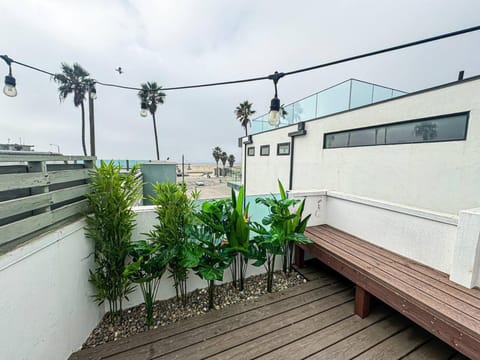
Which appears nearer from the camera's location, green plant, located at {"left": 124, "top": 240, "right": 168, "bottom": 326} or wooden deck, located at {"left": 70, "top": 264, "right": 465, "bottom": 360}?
wooden deck, located at {"left": 70, "top": 264, "right": 465, "bottom": 360}

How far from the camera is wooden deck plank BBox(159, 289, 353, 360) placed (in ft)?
5.24

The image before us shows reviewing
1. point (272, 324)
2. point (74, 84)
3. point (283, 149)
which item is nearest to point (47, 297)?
point (272, 324)

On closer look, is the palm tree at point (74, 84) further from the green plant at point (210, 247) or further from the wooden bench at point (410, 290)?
the wooden bench at point (410, 290)

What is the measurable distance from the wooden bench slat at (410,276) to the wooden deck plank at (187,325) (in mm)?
609

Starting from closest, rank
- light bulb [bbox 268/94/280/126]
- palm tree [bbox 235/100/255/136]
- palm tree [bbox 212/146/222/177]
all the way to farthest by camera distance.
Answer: light bulb [bbox 268/94/280/126], palm tree [bbox 235/100/255/136], palm tree [bbox 212/146/222/177]

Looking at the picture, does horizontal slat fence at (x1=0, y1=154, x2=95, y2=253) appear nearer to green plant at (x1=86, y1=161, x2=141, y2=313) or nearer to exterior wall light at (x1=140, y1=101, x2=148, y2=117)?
green plant at (x1=86, y1=161, x2=141, y2=313)

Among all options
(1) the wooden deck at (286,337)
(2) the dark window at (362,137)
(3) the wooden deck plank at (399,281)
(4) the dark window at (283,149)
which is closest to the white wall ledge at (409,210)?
(3) the wooden deck plank at (399,281)

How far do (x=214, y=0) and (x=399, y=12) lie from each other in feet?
11.0

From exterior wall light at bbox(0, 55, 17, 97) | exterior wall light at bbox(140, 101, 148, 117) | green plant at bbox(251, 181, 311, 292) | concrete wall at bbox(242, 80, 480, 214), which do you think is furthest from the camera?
exterior wall light at bbox(140, 101, 148, 117)

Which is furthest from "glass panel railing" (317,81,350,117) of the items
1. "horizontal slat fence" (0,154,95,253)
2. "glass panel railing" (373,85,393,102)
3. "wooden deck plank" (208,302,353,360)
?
"horizontal slat fence" (0,154,95,253)

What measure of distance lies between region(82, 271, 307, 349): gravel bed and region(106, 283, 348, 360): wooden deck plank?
0.22 m

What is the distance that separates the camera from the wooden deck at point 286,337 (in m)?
1.57

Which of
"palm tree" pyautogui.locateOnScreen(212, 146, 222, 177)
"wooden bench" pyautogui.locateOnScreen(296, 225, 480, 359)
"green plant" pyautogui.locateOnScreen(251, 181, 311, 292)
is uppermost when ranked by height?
"palm tree" pyautogui.locateOnScreen(212, 146, 222, 177)

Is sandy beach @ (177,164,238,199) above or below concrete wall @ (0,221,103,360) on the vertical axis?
below
